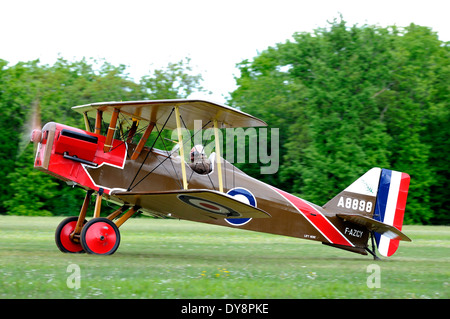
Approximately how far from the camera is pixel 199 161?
37.6ft

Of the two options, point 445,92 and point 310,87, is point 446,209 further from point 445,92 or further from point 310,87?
point 310,87

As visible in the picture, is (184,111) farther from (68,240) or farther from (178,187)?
(68,240)

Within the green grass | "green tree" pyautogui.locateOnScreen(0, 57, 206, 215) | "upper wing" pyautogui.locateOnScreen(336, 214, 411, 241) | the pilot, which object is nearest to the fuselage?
the pilot

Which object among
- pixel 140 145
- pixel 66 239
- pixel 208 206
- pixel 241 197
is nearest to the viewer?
pixel 208 206

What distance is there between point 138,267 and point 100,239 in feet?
4.95

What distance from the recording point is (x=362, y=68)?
3828 cm

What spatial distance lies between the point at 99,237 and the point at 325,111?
29010 millimetres

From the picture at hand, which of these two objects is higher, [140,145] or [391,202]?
[140,145]

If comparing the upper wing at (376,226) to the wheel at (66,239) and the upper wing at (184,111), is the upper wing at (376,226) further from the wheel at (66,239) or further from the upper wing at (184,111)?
the wheel at (66,239)

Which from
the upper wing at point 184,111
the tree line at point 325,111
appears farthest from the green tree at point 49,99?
the upper wing at point 184,111

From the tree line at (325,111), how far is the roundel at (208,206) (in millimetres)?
25536

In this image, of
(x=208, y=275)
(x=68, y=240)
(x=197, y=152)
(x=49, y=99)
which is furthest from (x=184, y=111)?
(x=49, y=99)

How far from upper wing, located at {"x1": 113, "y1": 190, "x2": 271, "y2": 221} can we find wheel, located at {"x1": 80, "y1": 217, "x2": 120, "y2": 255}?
62cm

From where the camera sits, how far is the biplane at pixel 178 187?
10.2 meters
